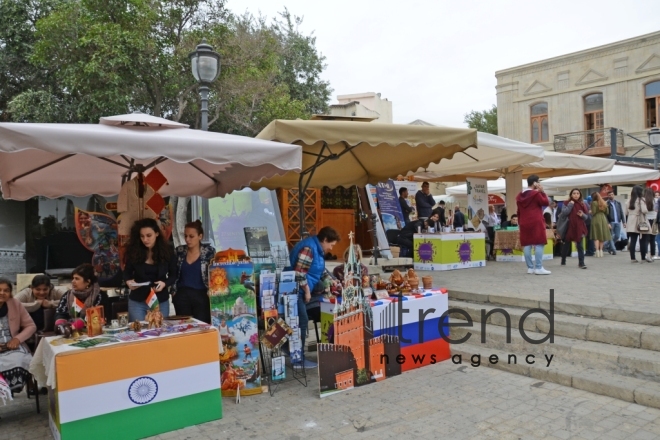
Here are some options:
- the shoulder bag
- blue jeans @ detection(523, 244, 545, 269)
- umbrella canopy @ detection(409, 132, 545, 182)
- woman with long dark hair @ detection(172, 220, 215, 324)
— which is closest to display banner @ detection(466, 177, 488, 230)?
the shoulder bag

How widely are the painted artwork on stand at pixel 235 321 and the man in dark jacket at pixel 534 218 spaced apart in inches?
210

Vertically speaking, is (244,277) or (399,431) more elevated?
(244,277)

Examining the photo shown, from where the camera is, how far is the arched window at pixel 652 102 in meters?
22.9

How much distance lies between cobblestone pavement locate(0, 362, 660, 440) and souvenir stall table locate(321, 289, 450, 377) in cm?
33

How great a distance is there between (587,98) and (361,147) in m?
23.4

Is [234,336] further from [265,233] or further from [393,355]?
[265,233]

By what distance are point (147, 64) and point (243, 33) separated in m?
3.83

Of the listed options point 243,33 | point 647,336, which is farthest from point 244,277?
point 243,33

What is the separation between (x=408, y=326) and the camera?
16.7ft

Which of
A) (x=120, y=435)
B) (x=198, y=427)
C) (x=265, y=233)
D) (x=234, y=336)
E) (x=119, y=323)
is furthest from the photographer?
(x=265, y=233)

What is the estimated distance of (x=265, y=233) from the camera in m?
10.0

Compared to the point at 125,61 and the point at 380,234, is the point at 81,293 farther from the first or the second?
the point at 125,61

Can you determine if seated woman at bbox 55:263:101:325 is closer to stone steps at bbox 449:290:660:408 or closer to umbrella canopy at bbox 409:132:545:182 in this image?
stone steps at bbox 449:290:660:408

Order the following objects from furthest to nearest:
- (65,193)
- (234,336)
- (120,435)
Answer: (65,193), (234,336), (120,435)
